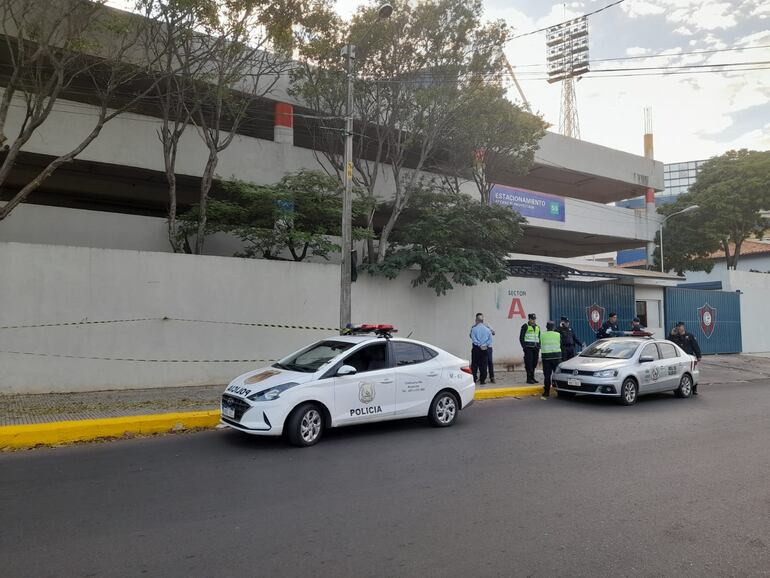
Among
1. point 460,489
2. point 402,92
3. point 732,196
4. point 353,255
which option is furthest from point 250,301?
point 732,196

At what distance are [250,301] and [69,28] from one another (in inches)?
245

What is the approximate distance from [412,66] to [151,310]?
28.7 feet

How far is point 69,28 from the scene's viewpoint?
32.0ft

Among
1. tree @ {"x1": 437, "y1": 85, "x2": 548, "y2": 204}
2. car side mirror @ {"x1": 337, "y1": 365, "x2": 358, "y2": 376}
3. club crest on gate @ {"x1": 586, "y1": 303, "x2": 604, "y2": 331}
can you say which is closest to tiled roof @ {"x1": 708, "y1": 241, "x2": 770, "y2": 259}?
club crest on gate @ {"x1": 586, "y1": 303, "x2": 604, "y2": 331}

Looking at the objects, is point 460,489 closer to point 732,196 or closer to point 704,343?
point 704,343

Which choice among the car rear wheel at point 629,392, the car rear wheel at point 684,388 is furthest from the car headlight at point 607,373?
the car rear wheel at point 684,388

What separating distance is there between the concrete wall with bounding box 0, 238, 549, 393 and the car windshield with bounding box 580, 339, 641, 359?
5.04m

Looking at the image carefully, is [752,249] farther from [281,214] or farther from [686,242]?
[281,214]

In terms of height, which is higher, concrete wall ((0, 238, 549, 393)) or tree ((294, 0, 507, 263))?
tree ((294, 0, 507, 263))

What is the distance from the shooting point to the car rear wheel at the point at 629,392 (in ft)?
34.4

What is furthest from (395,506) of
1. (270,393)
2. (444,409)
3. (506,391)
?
(506,391)

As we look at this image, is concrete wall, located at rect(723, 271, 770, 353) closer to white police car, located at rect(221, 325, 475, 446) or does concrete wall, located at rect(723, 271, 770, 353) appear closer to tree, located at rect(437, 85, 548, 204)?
tree, located at rect(437, 85, 548, 204)

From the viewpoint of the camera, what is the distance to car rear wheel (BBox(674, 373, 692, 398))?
11.7 meters

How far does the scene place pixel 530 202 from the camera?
75.3 feet
